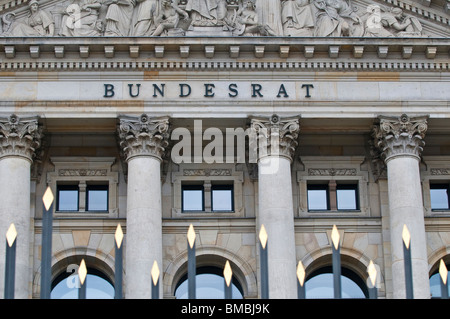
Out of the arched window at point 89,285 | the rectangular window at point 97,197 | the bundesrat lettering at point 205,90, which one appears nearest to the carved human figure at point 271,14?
the bundesrat lettering at point 205,90

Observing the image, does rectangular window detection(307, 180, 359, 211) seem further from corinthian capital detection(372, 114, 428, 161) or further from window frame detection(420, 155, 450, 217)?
corinthian capital detection(372, 114, 428, 161)

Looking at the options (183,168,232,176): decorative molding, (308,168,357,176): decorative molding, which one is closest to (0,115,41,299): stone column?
(183,168,232,176): decorative molding

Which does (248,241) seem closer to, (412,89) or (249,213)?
(249,213)

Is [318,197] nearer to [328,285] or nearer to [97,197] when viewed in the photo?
[328,285]

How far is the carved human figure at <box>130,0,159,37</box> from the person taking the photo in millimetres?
33719

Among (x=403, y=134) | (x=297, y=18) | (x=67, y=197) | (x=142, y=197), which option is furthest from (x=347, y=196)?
(x=67, y=197)

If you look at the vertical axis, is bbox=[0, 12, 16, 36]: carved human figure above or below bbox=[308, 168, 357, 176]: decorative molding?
above

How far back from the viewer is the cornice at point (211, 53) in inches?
1300

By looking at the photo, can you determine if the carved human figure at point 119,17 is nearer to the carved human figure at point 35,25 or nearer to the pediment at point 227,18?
the pediment at point 227,18

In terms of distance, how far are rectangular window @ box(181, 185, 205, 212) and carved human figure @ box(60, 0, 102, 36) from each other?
225 inches

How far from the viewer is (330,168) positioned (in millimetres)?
35438

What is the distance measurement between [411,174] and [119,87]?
911cm
